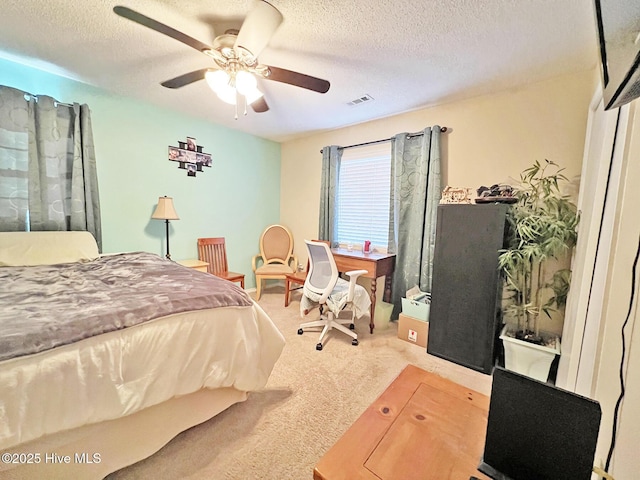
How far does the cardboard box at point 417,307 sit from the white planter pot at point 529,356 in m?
0.62

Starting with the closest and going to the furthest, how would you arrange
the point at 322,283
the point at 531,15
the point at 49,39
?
1. the point at 531,15
2. the point at 49,39
3. the point at 322,283

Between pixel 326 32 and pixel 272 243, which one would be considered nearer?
pixel 326 32

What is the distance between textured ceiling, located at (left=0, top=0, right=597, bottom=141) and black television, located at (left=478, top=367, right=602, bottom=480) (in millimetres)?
1851

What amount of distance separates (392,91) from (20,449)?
3150 mm

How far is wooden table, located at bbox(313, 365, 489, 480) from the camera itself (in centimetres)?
66

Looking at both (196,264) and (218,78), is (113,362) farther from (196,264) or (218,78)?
(196,264)

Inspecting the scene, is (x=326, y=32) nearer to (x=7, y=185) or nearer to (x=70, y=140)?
(x=70, y=140)

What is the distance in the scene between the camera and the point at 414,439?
0.76 metres

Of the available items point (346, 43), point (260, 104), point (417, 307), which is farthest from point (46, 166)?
point (417, 307)

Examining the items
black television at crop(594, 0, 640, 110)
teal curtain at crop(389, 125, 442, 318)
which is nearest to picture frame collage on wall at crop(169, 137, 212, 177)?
teal curtain at crop(389, 125, 442, 318)

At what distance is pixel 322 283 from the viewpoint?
2.58 m

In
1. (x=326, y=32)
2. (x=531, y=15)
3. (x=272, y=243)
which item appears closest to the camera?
(x=531, y=15)

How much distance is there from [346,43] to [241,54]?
0.73m

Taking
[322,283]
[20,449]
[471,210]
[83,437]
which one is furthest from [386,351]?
[20,449]
